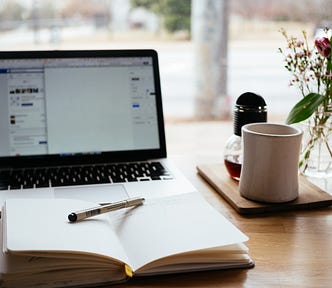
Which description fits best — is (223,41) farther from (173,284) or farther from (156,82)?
(173,284)

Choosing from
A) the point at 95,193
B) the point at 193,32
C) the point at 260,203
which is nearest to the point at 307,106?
the point at 260,203

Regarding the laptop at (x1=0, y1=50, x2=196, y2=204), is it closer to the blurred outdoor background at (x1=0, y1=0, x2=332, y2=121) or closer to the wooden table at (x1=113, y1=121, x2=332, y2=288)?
the wooden table at (x1=113, y1=121, x2=332, y2=288)

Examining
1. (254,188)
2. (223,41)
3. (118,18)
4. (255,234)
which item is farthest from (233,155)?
(118,18)

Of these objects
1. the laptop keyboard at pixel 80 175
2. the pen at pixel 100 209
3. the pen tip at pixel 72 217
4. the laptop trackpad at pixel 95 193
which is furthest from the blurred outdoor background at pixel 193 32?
the pen tip at pixel 72 217

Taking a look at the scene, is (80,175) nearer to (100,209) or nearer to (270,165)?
(100,209)

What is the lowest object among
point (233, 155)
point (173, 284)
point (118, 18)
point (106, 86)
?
point (173, 284)

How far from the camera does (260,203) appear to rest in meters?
1.00

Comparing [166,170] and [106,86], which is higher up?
[106,86]

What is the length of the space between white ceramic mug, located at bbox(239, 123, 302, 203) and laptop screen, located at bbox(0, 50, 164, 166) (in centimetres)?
32

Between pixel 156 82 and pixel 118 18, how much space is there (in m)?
3.03

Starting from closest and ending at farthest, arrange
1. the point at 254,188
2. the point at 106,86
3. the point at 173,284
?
the point at 173,284
the point at 254,188
the point at 106,86

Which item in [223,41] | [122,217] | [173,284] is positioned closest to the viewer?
[173,284]

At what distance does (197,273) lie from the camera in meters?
0.77

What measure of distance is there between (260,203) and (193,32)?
3.14m
